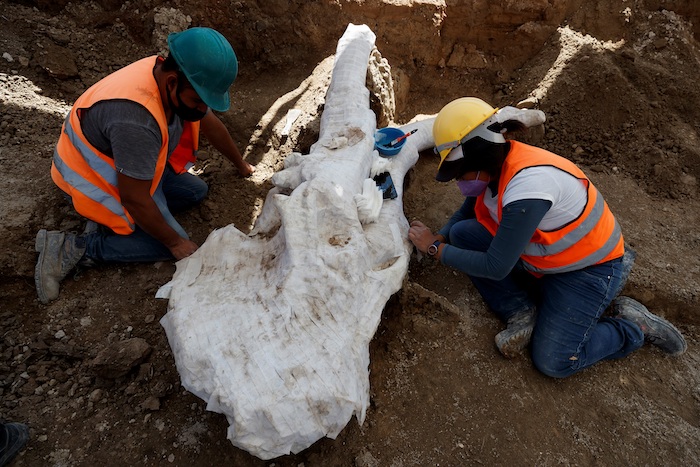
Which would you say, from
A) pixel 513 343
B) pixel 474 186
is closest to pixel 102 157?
pixel 474 186

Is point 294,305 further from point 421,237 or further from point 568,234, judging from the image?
point 568,234

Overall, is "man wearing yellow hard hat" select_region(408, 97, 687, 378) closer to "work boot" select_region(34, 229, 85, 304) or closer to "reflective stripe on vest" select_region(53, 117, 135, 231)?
"reflective stripe on vest" select_region(53, 117, 135, 231)

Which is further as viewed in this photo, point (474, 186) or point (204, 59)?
point (474, 186)

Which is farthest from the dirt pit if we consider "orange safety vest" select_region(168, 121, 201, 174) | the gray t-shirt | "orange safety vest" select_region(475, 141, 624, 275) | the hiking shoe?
the gray t-shirt

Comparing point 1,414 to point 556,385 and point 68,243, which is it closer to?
point 68,243

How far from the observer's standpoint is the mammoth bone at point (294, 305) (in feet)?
4.83

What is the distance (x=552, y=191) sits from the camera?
1.80 metres

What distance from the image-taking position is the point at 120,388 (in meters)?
1.96

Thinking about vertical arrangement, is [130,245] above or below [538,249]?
below

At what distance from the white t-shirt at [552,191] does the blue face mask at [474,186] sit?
0.72 ft

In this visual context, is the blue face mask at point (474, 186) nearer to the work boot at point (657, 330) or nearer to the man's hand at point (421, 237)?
the man's hand at point (421, 237)

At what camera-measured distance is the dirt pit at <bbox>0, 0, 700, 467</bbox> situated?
1.89m

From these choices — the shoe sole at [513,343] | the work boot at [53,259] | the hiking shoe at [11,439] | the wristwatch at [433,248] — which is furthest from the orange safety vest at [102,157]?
the shoe sole at [513,343]

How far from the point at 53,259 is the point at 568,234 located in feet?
8.94
